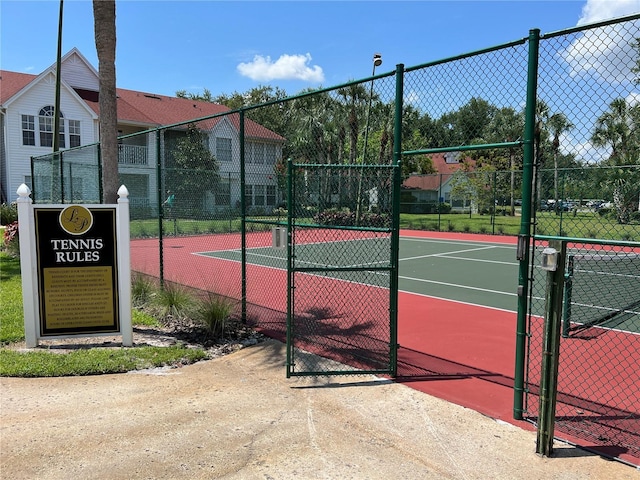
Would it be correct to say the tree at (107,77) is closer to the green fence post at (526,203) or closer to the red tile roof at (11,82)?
the green fence post at (526,203)

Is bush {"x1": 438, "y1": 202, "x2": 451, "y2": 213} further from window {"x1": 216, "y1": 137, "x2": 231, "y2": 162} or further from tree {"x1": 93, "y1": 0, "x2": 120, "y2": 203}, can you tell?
tree {"x1": 93, "y1": 0, "x2": 120, "y2": 203}

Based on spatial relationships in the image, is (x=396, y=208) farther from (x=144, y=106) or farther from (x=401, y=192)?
(x=144, y=106)

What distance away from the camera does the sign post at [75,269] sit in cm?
613

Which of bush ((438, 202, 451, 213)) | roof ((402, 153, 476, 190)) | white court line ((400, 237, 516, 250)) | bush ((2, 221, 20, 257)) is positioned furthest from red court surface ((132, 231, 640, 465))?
roof ((402, 153, 476, 190))

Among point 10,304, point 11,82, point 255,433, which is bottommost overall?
point 255,433

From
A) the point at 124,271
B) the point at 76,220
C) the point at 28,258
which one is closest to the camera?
the point at 28,258

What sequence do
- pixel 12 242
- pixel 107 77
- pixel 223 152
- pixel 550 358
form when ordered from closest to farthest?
pixel 550 358
pixel 107 77
pixel 12 242
pixel 223 152

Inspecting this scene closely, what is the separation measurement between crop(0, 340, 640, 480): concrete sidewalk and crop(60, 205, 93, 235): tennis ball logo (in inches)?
76.4

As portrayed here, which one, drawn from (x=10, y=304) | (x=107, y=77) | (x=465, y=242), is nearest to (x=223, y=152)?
(x=465, y=242)

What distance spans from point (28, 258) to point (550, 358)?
595cm

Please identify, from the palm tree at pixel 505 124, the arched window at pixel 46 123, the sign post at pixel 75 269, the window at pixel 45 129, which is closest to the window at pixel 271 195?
the sign post at pixel 75 269

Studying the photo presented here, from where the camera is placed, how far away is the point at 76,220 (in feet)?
20.6

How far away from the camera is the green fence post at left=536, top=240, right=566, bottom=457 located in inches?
147

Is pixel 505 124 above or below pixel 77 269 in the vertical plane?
above
